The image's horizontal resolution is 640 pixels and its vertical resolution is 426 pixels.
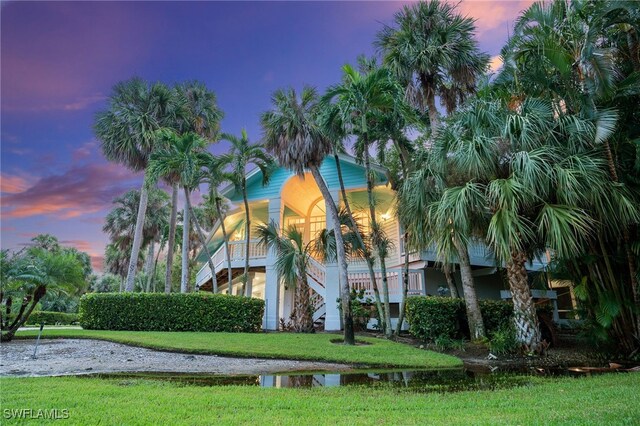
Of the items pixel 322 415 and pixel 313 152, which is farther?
pixel 313 152

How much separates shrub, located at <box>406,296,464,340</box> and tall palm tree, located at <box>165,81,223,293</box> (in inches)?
527

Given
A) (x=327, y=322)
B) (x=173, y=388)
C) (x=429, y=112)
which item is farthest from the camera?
(x=327, y=322)

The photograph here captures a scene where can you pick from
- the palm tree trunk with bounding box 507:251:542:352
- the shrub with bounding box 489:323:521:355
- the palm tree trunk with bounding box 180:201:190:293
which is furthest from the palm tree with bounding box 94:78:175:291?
the palm tree trunk with bounding box 507:251:542:352

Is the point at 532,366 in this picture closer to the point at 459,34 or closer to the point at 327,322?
the point at 327,322

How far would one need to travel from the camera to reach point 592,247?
30.1 feet

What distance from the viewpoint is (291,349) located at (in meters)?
9.38

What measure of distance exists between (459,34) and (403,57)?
6.78ft

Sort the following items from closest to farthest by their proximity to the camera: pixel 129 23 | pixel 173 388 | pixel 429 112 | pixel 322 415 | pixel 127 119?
pixel 322 415
pixel 173 388
pixel 129 23
pixel 429 112
pixel 127 119

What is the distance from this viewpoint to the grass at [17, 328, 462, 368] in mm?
8336

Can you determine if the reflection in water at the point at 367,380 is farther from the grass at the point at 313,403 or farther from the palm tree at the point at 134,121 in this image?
the palm tree at the point at 134,121

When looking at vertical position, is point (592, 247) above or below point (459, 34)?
below

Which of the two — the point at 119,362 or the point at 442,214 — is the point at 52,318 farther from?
the point at 442,214

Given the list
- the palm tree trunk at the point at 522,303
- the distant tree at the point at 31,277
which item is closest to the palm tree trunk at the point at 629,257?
the palm tree trunk at the point at 522,303

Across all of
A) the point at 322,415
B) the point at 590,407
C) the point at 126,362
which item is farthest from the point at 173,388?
the point at 590,407
